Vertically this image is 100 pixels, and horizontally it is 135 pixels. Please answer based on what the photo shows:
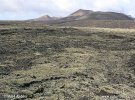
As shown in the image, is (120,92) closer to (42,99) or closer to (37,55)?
(42,99)

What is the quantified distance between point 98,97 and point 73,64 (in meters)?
4.72

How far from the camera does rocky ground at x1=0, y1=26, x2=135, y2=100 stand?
1184cm

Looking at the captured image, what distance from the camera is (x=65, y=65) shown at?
51.5 ft

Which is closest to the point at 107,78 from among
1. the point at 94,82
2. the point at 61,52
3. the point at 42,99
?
the point at 94,82

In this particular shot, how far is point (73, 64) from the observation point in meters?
15.9

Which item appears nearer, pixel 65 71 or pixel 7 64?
pixel 65 71

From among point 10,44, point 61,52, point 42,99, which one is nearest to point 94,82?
point 42,99

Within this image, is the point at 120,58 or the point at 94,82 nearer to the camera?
the point at 94,82

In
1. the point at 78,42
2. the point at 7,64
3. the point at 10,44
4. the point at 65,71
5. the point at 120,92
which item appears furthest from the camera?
the point at 78,42

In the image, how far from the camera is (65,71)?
574 inches

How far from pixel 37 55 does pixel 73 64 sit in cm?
256

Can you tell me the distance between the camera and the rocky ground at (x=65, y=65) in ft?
38.9

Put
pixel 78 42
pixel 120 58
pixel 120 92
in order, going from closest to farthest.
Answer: pixel 120 92 → pixel 120 58 → pixel 78 42

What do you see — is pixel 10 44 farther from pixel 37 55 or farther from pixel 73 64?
pixel 73 64
